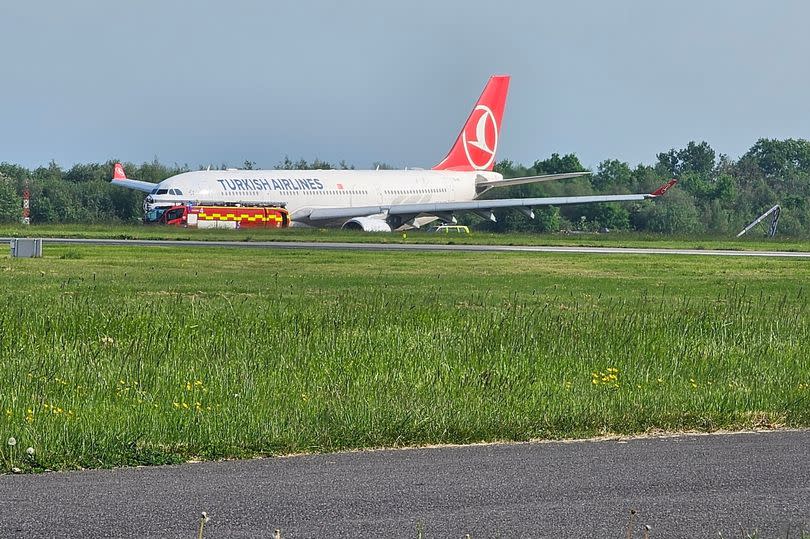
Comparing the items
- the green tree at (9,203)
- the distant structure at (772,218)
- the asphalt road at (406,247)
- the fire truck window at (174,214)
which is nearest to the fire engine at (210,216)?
the fire truck window at (174,214)

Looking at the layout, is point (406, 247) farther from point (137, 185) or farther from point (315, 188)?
point (137, 185)

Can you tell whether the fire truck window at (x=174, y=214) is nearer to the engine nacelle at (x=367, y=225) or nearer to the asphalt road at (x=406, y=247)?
the engine nacelle at (x=367, y=225)

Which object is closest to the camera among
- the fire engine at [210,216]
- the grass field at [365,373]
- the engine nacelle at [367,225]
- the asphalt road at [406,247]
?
the grass field at [365,373]

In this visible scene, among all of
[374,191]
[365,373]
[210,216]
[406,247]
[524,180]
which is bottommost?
[365,373]

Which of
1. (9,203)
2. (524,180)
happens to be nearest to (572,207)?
(524,180)

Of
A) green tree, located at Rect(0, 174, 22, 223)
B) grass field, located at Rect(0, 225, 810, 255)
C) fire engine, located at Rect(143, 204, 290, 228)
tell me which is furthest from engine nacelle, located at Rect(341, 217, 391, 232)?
green tree, located at Rect(0, 174, 22, 223)

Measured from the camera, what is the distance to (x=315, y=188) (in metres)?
66.9

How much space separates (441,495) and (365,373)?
16.6ft

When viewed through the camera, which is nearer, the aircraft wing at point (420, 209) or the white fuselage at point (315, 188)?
the white fuselage at point (315, 188)

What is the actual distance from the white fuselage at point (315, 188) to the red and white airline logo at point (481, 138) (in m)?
2.43

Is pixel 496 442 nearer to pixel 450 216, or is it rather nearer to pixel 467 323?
pixel 467 323

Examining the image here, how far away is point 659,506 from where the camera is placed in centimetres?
775

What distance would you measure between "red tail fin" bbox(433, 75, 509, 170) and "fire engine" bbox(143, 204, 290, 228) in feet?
68.8

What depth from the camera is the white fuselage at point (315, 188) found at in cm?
6159
